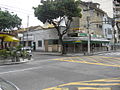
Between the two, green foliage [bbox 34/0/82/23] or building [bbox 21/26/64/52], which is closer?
green foliage [bbox 34/0/82/23]

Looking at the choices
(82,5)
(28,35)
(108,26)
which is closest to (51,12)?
(82,5)

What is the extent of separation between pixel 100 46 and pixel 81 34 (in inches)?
383

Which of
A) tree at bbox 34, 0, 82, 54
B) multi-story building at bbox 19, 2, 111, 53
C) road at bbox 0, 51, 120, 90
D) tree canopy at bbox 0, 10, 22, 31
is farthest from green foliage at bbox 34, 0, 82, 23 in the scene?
road at bbox 0, 51, 120, 90

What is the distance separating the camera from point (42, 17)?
2642cm

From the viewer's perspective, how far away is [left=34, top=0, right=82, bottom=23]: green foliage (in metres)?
25.0

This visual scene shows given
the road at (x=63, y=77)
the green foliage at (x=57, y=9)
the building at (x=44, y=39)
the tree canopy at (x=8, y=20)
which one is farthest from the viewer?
the building at (x=44, y=39)

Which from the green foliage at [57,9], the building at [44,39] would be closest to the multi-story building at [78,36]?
the building at [44,39]

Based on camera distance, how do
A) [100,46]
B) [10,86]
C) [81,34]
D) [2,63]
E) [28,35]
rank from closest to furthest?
[10,86]
[2,63]
[81,34]
[100,46]
[28,35]

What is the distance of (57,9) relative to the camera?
981 inches

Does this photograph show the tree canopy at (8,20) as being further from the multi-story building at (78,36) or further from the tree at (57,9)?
the tree at (57,9)

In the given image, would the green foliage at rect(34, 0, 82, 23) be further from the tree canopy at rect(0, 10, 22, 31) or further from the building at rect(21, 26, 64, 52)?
the building at rect(21, 26, 64, 52)

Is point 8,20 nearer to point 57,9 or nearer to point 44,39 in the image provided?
point 44,39

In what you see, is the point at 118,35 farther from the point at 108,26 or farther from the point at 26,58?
the point at 26,58

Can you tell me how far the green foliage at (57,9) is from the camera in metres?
25.0
